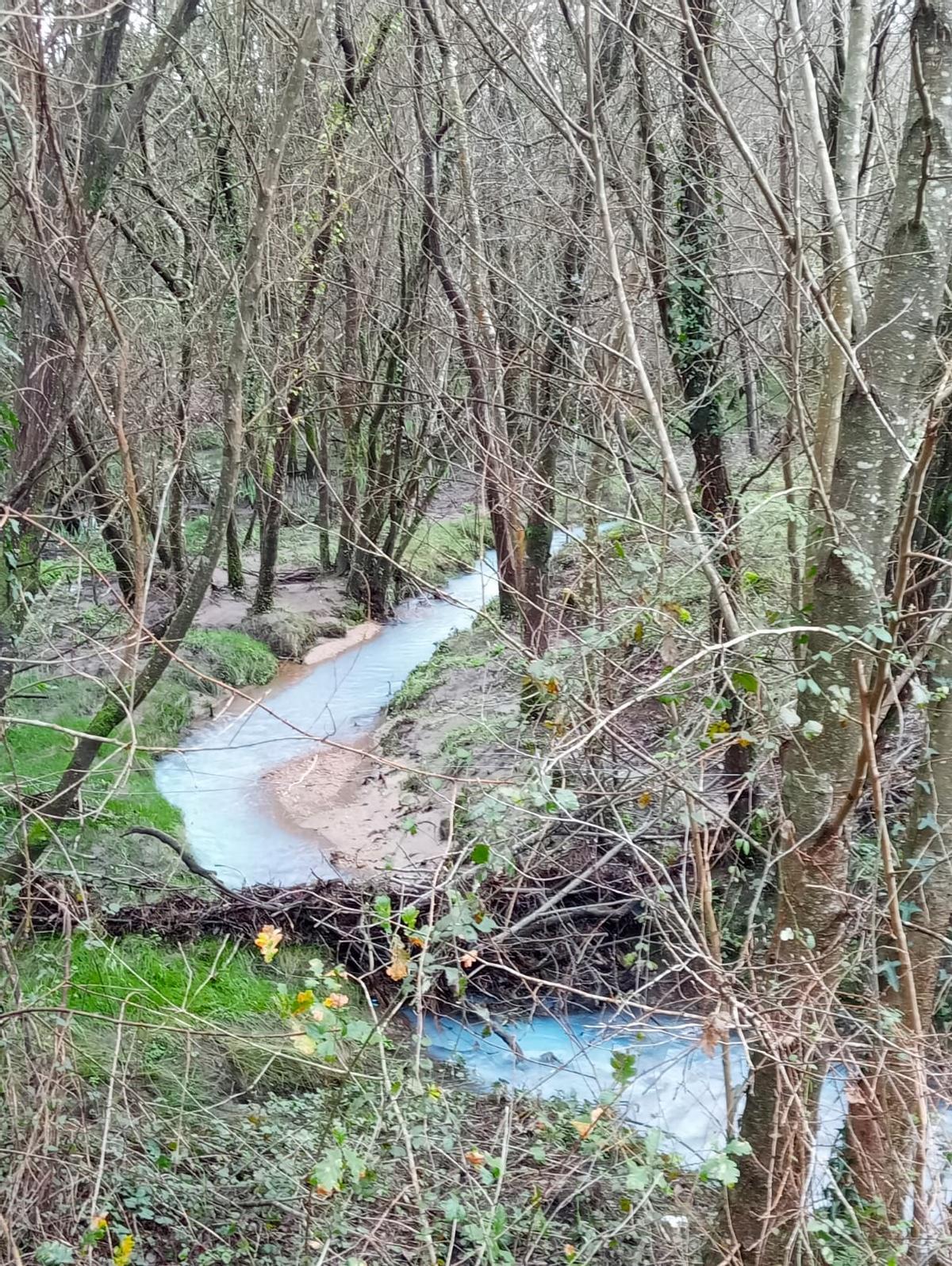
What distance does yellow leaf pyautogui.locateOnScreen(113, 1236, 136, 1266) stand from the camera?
11.1ft

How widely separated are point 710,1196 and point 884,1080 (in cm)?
139

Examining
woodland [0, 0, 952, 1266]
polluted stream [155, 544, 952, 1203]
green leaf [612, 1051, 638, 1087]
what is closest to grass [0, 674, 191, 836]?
woodland [0, 0, 952, 1266]

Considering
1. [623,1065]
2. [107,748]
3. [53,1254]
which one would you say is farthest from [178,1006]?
[623,1065]

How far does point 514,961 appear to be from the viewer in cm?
650

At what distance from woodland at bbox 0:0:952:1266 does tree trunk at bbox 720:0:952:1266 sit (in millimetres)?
17

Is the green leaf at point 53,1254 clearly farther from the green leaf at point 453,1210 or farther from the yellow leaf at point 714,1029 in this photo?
the yellow leaf at point 714,1029

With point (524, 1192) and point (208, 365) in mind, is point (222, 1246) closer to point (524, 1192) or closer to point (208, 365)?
point (524, 1192)

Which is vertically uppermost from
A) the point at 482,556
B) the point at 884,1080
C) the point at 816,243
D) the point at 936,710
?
the point at 816,243

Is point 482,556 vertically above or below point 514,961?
above

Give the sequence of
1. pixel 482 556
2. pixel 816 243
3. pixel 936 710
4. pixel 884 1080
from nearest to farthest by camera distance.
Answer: pixel 884 1080, pixel 936 710, pixel 816 243, pixel 482 556

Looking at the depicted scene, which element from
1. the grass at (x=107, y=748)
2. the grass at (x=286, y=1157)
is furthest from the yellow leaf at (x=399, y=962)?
the grass at (x=107, y=748)

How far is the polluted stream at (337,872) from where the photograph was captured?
13.0ft

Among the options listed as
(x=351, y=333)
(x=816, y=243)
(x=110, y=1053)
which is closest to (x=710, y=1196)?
(x=110, y=1053)

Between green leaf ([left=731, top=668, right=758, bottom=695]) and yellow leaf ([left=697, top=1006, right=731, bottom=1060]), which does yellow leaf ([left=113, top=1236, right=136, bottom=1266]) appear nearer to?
yellow leaf ([left=697, top=1006, right=731, bottom=1060])
